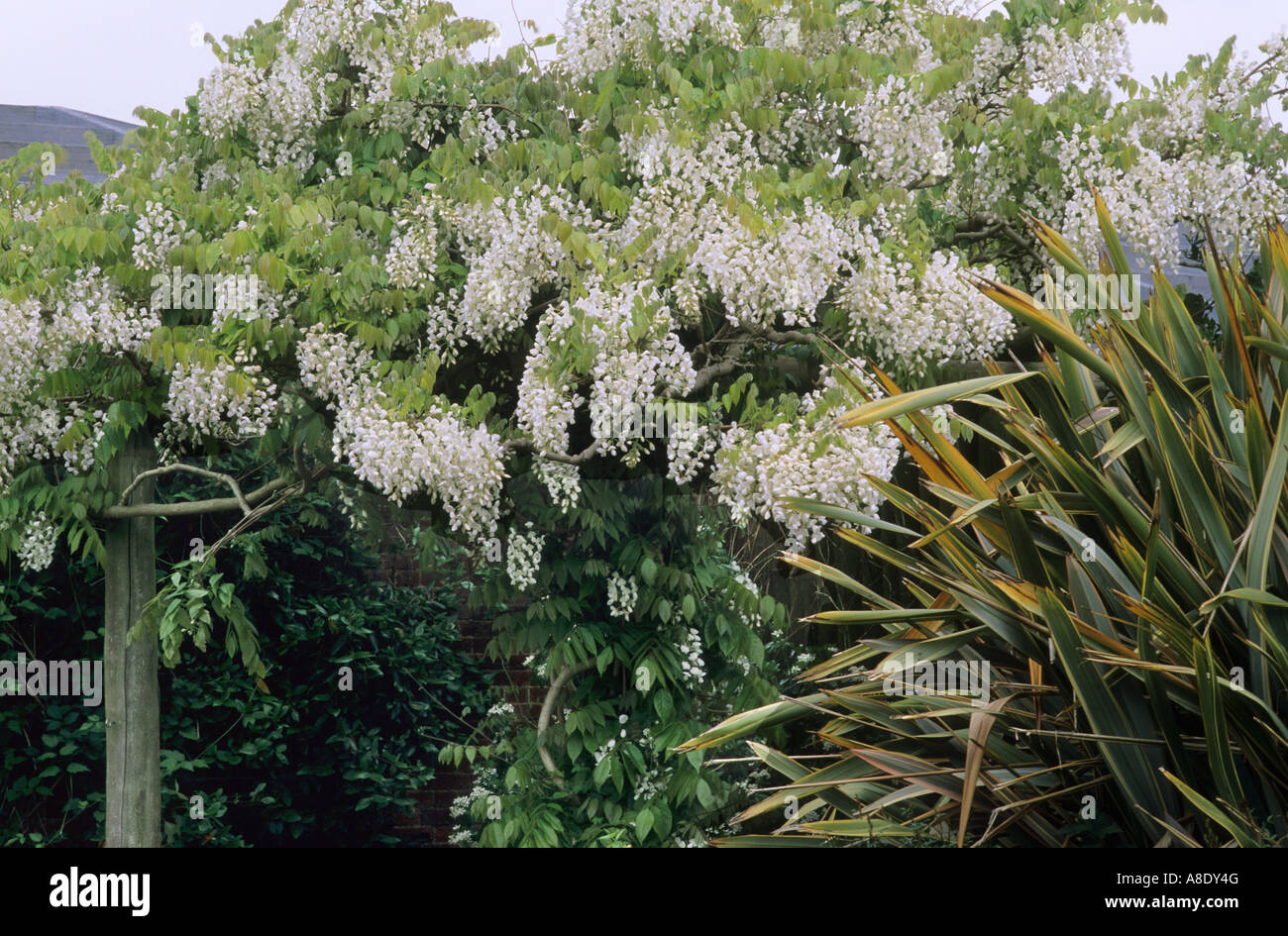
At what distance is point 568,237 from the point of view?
405 centimetres

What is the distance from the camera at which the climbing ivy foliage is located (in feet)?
13.1

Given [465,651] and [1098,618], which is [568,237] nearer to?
[1098,618]

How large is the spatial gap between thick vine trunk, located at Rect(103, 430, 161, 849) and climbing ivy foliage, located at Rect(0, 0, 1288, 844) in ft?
0.45

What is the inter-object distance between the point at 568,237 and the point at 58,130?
656cm

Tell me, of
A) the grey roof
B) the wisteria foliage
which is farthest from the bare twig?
the grey roof

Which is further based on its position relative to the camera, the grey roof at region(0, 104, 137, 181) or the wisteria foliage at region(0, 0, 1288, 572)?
the grey roof at region(0, 104, 137, 181)

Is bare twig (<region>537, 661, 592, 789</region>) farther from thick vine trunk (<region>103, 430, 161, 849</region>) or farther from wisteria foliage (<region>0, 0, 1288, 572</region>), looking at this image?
thick vine trunk (<region>103, 430, 161, 849</region>)

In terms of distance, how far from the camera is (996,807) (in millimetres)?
3145

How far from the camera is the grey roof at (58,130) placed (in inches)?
335

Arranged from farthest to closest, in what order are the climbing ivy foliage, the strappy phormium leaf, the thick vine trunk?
the thick vine trunk
the climbing ivy foliage
the strappy phormium leaf

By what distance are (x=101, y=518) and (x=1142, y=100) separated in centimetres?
432

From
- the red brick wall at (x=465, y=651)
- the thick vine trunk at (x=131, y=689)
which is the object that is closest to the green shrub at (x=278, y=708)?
the red brick wall at (x=465, y=651)
